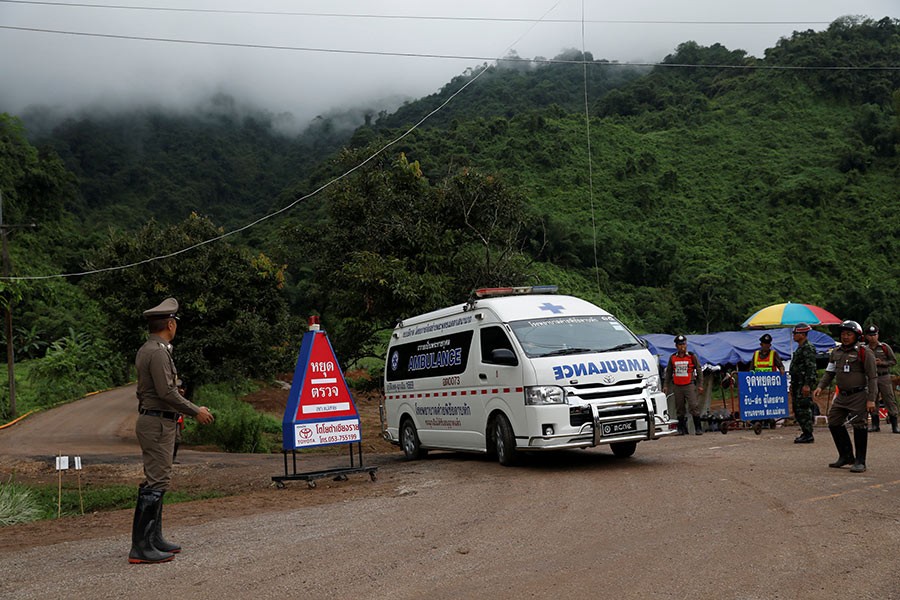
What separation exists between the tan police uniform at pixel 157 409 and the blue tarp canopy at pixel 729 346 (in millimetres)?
15990

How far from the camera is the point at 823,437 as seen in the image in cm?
1516

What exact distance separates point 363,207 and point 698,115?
6665 cm

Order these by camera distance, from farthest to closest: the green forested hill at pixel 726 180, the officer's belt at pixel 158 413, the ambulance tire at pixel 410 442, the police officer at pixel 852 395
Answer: the green forested hill at pixel 726 180 < the ambulance tire at pixel 410 442 < the police officer at pixel 852 395 < the officer's belt at pixel 158 413

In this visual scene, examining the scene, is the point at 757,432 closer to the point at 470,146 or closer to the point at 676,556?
the point at 676,556

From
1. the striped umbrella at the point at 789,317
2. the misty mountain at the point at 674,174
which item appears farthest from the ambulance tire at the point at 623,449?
the misty mountain at the point at 674,174

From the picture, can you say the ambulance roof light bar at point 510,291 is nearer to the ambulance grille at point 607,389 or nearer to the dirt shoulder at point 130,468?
the ambulance grille at point 607,389

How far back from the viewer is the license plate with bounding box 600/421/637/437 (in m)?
11.0

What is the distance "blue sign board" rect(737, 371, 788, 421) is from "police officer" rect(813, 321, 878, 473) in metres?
7.18

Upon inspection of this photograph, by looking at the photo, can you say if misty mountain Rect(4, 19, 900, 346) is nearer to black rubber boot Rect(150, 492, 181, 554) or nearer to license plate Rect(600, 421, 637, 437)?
license plate Rect(600, 421, 637, 437)

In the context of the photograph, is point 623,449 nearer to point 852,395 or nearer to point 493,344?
point 493,344

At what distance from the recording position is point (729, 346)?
72.6ft

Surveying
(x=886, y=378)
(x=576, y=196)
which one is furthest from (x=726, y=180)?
(x=886, y=378)

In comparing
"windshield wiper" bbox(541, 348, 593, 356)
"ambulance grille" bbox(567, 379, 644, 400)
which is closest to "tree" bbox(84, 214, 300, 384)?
"windshield wiper" bbox(541, 348, 593, 356)

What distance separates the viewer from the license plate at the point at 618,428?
11.0 m
